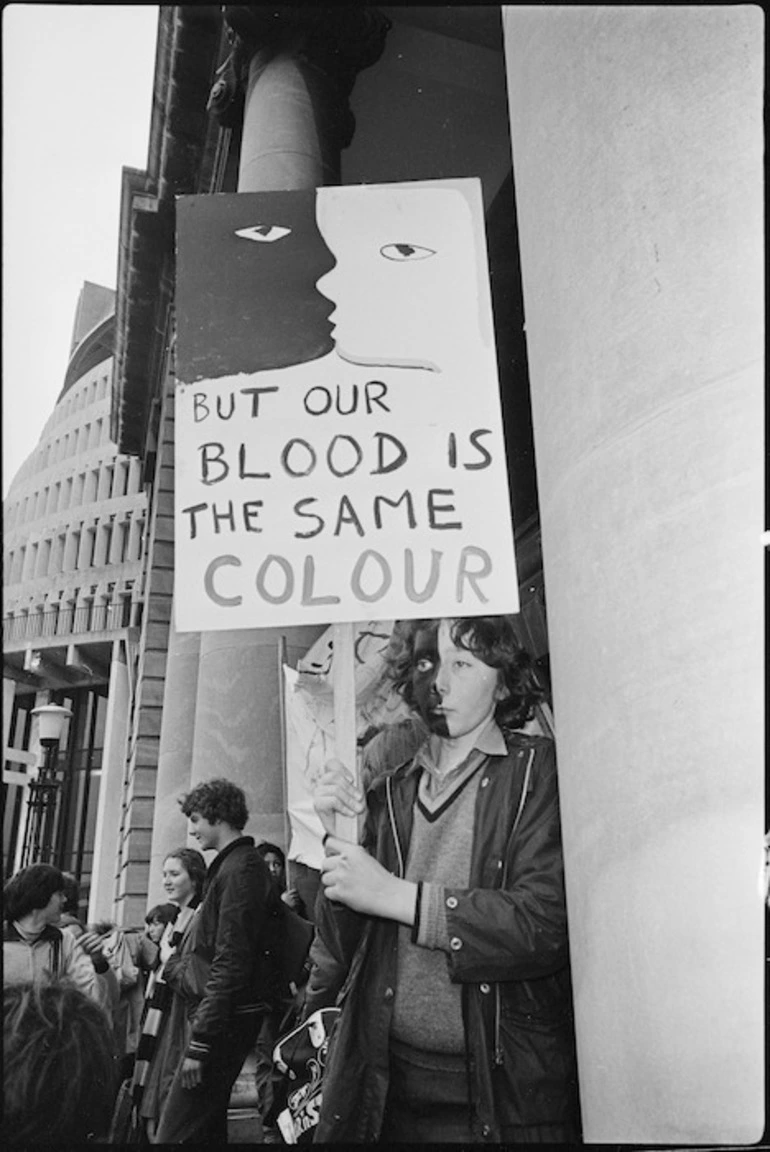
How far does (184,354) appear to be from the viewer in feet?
10.6

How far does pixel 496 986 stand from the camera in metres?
3.02

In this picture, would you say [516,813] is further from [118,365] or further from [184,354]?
[118,365]

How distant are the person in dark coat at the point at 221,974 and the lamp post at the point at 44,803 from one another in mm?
794

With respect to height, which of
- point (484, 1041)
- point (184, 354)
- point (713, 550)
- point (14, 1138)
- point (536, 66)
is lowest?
point (14, 1138)

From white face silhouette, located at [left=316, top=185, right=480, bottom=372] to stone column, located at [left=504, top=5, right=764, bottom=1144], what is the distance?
0.46 meters

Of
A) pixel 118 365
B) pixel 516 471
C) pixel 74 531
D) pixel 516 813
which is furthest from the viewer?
pixel 118 365

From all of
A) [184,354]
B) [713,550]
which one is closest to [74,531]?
[184,354]

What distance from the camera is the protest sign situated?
9.38ft

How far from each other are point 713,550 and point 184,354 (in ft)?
5.37

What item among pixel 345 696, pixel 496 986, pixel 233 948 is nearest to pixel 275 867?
pixel 233 948

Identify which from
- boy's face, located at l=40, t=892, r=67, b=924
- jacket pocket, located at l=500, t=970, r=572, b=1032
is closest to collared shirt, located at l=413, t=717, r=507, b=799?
jacket pocket, located at l=500, t=970, r=572, b=1032

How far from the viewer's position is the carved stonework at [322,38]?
584cm

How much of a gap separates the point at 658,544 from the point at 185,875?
7.17ft

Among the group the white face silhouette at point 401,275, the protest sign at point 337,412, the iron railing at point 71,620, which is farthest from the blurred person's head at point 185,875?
the white face silhouette at point 401,275
